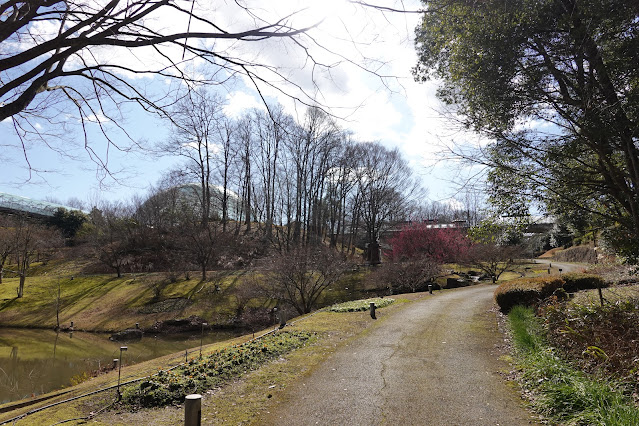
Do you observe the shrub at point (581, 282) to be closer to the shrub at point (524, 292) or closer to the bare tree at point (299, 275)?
the shrub at point (524, 292)

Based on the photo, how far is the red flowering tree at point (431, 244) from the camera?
30.9 meters

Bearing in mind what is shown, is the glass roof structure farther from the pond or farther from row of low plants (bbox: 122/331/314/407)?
row of low plants (bbox: 122/331/314/407)

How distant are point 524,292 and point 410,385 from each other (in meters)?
7.67

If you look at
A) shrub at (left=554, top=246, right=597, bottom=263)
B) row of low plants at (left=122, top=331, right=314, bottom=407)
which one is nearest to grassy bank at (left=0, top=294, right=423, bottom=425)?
row of low plants at (left=122, top=331, right=314, bottom=407)

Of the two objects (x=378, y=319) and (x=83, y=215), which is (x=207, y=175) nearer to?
→ (x=83, y=215)

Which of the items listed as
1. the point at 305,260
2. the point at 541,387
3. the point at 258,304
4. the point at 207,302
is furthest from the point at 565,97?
the point at 207,302

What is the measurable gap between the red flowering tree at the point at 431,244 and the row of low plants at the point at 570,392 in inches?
955

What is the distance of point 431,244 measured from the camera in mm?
31609

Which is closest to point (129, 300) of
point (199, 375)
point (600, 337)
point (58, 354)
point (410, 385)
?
point (58, 354)

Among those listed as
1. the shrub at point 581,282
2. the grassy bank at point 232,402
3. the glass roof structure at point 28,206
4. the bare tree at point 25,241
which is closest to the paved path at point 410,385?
the grassy bank at point 232,402

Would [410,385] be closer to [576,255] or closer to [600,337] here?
[600,337]

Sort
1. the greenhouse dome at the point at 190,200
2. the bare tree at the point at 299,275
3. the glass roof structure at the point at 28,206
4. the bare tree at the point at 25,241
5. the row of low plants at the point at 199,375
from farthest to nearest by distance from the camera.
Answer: the glass roof structure at the point at 28,206, the greenhouse dome at the point at 190,200, the bare tree at the point at 25,241, the bare tree at the point at 299,275, the row of low plants at the point at 199,375

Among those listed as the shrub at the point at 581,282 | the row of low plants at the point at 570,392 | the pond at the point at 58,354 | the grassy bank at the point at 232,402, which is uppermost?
the shrub at the point at 581,282

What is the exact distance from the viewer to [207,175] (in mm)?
35469
